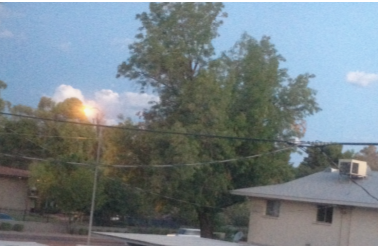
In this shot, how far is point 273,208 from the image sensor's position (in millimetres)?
30016

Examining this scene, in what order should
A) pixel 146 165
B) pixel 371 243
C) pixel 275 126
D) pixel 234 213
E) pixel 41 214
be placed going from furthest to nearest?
pixel 234 213 < pixel 41 214 < pixel 275 126 < pixel 146 165 < pixel 371 243

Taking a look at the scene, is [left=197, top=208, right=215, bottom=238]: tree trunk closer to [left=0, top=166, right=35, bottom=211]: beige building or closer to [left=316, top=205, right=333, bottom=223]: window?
[left=316, top=205, right=333, bottom=223]: window

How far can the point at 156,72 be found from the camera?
4081cm

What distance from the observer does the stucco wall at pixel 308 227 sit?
2573 centimetres

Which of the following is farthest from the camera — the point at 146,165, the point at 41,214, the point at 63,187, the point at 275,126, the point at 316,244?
the point at 41,214

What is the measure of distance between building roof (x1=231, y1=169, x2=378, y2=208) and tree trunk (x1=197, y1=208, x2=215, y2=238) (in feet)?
42.2

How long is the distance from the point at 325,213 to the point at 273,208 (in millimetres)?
3018

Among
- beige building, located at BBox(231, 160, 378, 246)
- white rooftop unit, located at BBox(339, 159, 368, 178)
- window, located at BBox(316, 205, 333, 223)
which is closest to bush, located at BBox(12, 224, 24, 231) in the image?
beige building, located at BBox(231, 160, 378, 246)

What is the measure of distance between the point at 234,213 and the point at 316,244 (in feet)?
121

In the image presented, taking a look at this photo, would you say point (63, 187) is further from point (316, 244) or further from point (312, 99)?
point (316, 244)

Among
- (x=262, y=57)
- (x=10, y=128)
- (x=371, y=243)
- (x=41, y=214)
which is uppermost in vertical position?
(x=262, y=57)

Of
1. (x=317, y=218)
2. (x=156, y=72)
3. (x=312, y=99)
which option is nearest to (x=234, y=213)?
(x=312, y=99)

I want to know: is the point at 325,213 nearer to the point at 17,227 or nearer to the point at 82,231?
the point at 17,227

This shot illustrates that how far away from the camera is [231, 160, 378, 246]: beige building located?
84.9 ft
